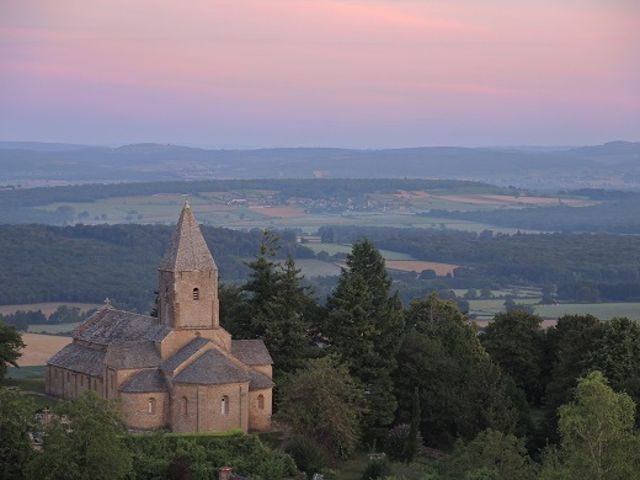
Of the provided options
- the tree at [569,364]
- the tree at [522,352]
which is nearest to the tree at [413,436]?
the tree at [569,364]

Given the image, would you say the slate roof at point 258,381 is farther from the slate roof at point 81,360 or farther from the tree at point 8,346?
the tree at point 8,346

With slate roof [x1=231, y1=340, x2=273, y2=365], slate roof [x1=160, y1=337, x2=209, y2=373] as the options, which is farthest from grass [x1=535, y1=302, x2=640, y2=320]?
slate roof [x1=160, y1=337, x2=209, y2=373]

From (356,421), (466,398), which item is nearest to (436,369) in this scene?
(466,398)

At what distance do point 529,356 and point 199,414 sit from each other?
2256cm

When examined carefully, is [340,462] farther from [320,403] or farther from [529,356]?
[529,356]

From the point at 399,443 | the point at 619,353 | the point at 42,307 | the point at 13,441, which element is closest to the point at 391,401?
the point at 399,443

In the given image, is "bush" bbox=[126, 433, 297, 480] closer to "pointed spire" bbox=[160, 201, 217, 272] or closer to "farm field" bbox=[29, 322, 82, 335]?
"pointed spire" bbox=[160, 201, 217, 272]

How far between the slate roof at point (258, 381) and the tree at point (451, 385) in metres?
7.99

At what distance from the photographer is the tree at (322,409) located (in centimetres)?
6072

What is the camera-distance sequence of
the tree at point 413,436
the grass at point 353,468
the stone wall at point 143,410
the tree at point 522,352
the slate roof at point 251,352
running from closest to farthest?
the grass at point 353,468 → the stone wall at point 143,410 → the tree at point 413,436 → the slate roof at point 251,352 → the tree at point 522,352

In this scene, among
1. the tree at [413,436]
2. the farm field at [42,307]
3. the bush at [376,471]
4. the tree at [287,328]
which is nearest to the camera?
the bush at [376,471]

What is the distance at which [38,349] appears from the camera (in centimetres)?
8825

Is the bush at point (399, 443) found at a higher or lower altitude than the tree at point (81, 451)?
lower

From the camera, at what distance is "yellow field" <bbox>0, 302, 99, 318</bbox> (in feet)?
458
